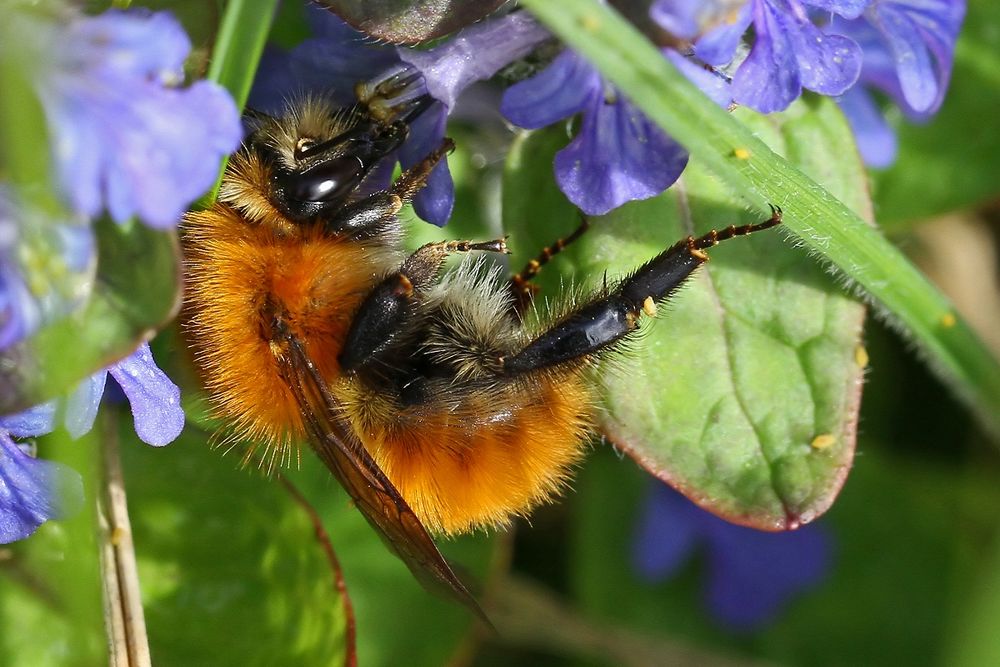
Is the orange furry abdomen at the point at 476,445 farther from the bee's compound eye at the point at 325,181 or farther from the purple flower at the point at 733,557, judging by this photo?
the purple flower at the point at 733,557

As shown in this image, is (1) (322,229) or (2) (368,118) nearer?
(1) (322,229)

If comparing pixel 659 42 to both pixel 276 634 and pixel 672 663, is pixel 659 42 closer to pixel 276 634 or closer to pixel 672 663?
pixel 276 634

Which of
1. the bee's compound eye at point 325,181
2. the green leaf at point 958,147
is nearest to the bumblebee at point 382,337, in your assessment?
the bee's compound eye at point 325,181

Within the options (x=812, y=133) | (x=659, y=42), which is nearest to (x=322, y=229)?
(x=659, y=42)

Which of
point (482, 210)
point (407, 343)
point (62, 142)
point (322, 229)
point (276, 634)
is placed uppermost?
point (62, 142)

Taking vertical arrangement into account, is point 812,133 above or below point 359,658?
above

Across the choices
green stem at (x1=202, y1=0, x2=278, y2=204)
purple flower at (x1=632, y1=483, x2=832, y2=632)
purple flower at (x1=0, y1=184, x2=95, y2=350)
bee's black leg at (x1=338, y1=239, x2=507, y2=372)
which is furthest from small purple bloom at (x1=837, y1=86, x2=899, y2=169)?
purple flower at (x1=0, y1=184, x2=95, y2=350)
